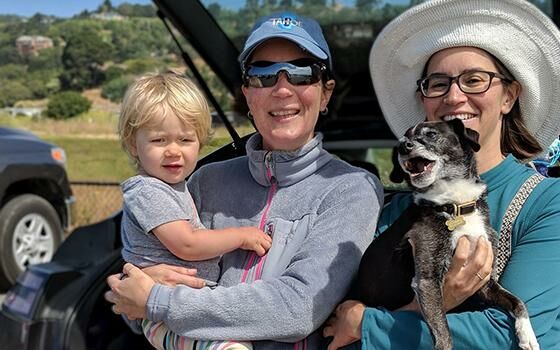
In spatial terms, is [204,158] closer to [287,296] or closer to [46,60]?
[287,296]

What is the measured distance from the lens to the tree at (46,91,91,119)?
17953 millimetres

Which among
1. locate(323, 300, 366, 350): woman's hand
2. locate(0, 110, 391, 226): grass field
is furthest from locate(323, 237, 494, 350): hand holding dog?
locate(0, 110, 391, 226): grass field

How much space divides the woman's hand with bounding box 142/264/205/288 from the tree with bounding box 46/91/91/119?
54.1 feet

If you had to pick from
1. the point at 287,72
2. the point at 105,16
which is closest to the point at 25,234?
the point at 287,72

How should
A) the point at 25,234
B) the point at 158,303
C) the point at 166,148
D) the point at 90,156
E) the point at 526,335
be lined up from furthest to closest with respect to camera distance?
the point at 90,156 → the point at 25,234 → the point at 166,148 → the point at 158,303 → the point at 526,335

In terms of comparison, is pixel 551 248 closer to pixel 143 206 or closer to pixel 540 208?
pixel 540 208

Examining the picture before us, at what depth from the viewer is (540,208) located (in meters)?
1.84

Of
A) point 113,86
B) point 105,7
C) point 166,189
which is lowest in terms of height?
point 166,189

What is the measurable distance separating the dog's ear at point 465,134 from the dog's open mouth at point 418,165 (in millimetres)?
125

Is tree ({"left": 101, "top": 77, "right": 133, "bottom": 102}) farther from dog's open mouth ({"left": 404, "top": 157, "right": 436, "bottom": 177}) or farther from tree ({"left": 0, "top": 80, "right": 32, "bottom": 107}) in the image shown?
dog's open mouth ({"left": 404, "top": 157, "right": 436, "bottom": 177})

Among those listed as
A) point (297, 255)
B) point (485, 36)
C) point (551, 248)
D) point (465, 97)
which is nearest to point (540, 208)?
point (551, 248)

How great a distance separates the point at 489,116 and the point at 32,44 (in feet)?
70.6

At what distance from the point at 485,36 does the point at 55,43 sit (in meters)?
21.4

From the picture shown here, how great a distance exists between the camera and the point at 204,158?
255 cm
